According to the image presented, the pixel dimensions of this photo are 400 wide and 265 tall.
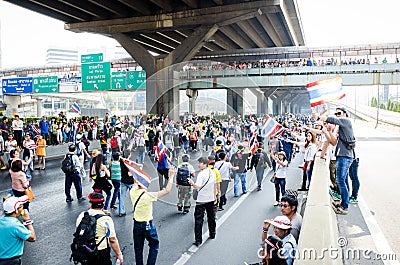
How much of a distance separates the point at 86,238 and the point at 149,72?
2813 cm

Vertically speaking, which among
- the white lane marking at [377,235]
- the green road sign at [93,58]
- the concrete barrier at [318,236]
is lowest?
the white lane marking at [377,235]

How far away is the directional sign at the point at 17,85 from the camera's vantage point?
39719 millimetres

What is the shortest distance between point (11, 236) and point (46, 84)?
38160 millimetres

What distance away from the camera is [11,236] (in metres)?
4.25

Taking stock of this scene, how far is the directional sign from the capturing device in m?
39.7

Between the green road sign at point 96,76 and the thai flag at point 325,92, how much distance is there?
29200 millimetres

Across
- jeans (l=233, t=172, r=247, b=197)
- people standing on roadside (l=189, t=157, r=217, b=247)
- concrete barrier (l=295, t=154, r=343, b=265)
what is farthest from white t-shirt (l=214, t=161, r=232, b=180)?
concrete barrier (l=295, t=154, r=343, b=265)

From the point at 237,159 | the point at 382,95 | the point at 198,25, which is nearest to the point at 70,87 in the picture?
the point at 198,25

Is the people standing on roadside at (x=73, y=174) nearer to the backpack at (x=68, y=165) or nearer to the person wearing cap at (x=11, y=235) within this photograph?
the backpack at (x=68, y=165)

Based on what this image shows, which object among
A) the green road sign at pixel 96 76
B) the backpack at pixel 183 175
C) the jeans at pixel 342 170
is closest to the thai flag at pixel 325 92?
the jeans at pixel 342 170

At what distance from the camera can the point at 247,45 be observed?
44.8 meters

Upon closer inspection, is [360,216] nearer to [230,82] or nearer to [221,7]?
[221,7]

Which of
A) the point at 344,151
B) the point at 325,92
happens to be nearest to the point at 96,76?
the point at 325,92

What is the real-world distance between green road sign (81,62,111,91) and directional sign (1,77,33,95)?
913 cm
